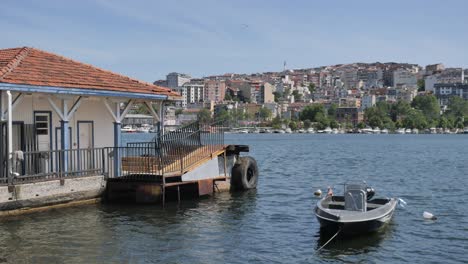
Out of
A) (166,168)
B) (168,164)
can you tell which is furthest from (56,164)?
(168,164)

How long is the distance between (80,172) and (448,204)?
1556cm

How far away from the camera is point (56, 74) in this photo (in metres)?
22.3

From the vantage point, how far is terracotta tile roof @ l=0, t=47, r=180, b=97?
20516 mm

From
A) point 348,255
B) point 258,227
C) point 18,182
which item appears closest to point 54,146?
point 18,182

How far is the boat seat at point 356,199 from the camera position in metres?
18.8

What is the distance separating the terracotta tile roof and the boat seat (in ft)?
31.7

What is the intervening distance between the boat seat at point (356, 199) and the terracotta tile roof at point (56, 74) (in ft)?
31.7

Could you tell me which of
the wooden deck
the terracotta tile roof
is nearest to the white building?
the terracotta tile roof

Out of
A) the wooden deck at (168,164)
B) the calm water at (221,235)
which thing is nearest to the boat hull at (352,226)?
the calm water at (221,235)

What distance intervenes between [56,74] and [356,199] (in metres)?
11.5

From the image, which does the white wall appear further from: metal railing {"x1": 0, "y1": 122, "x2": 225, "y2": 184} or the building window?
metal railing {"x1": 0, "y1": 122, "x2": 225, "y2": 184}

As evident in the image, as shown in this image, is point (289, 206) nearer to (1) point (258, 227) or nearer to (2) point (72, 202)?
(1) point (258, 227)

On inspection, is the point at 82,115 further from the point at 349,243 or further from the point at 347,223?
the point at 349,243

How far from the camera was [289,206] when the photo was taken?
83.9ft
